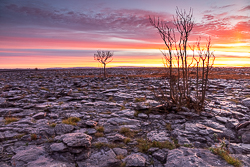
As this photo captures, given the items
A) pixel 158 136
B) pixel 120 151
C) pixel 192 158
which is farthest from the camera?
pixel 158 136

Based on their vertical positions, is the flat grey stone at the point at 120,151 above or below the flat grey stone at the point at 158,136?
below

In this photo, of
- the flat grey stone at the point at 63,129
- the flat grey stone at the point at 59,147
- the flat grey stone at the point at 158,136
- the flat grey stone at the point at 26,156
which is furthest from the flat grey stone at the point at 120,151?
the flat grey stone at the point at 63,129

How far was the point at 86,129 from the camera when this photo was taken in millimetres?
5398

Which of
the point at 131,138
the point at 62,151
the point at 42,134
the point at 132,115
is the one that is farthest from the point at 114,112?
the point at 62,151

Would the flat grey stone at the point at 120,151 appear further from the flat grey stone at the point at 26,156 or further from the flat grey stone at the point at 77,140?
the flat grey stone at the point at 26,156

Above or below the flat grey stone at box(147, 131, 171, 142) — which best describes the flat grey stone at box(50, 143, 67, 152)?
above

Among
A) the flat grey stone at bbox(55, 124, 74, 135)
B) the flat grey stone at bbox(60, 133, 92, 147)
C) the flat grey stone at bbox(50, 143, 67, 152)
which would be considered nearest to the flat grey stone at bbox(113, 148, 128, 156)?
the flat grey stone at bbox(60, 133, 92, 147)

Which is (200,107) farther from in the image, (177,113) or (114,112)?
(114,112)

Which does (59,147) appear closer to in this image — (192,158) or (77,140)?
(77,140)

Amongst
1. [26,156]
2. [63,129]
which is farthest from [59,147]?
[63,129]

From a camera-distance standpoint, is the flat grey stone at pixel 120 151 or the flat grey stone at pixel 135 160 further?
the flat grey stone at pixel 120 151

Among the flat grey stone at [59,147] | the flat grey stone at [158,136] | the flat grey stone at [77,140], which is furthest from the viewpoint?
the flat grey stone at [158,136]

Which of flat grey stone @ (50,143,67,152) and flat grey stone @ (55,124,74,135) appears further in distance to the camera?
flat grey stone @ (55,124,74,135)

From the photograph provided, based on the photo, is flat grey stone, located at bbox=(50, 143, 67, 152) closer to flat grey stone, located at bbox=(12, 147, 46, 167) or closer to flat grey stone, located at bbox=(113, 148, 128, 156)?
flat grey stone, located at bbox=(12, 147, 46, 167)
